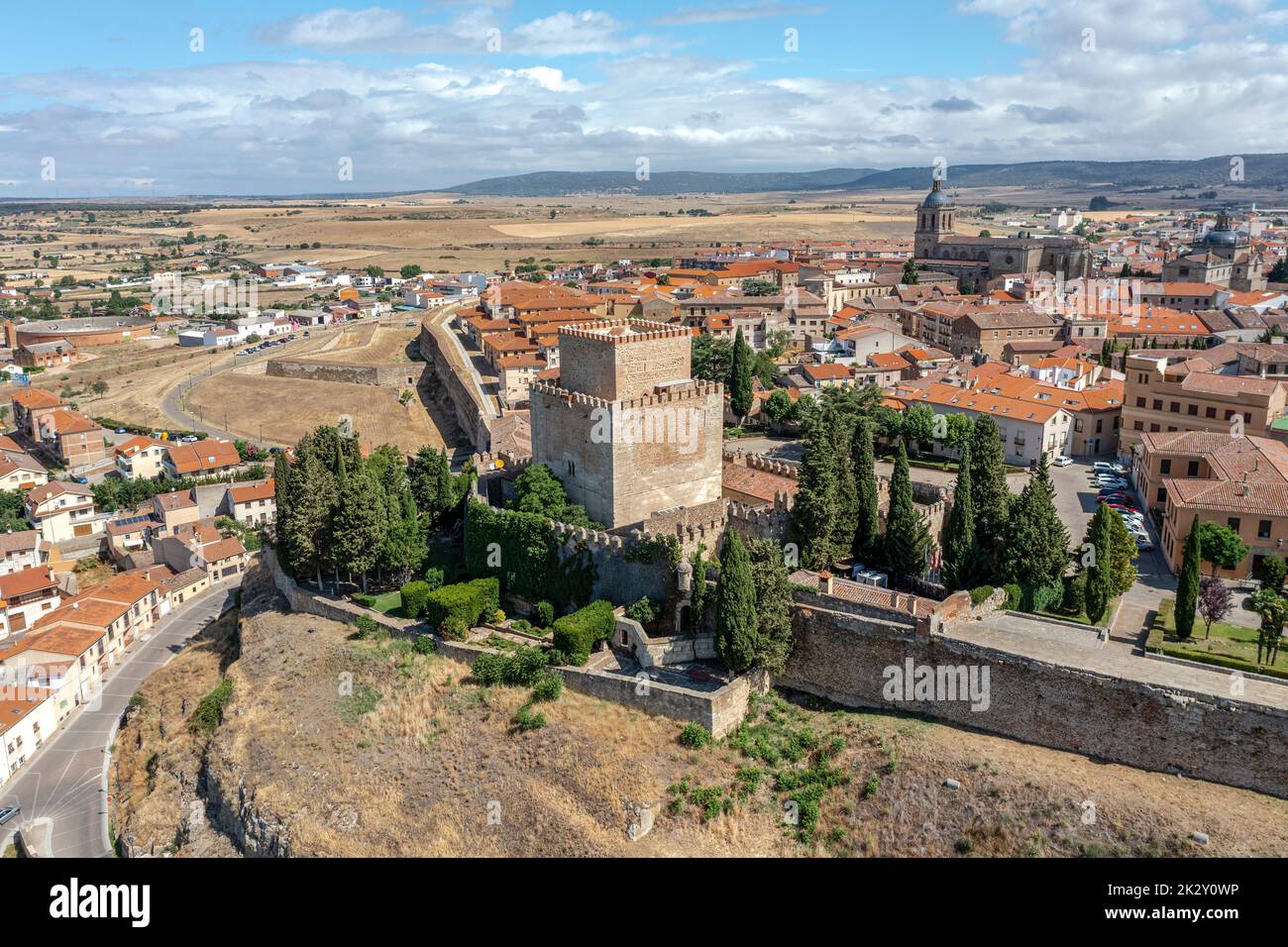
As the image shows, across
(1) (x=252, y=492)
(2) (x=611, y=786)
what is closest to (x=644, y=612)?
(2) (x=611, y=786)

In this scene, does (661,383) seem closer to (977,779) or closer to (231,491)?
(977,779)

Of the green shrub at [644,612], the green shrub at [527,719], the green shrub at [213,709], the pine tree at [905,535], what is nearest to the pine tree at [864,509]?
the pine tree at [905,535]

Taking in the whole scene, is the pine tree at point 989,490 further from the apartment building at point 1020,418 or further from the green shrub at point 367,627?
the green shrub at point 367,627

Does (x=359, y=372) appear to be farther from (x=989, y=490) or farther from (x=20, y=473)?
(x=989, y=490)

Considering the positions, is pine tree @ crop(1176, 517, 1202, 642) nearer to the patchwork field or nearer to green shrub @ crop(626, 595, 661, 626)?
green shrub @ crop(626, 595, 661, 626)

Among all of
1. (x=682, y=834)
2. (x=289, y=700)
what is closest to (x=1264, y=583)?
(x=682, y=834)

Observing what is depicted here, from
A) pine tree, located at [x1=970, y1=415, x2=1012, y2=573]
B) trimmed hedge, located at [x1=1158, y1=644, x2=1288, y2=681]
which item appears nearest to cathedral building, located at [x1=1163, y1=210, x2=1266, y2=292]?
pine tree, located at [x1=970, y1=415, x2=1012, y2=573]
